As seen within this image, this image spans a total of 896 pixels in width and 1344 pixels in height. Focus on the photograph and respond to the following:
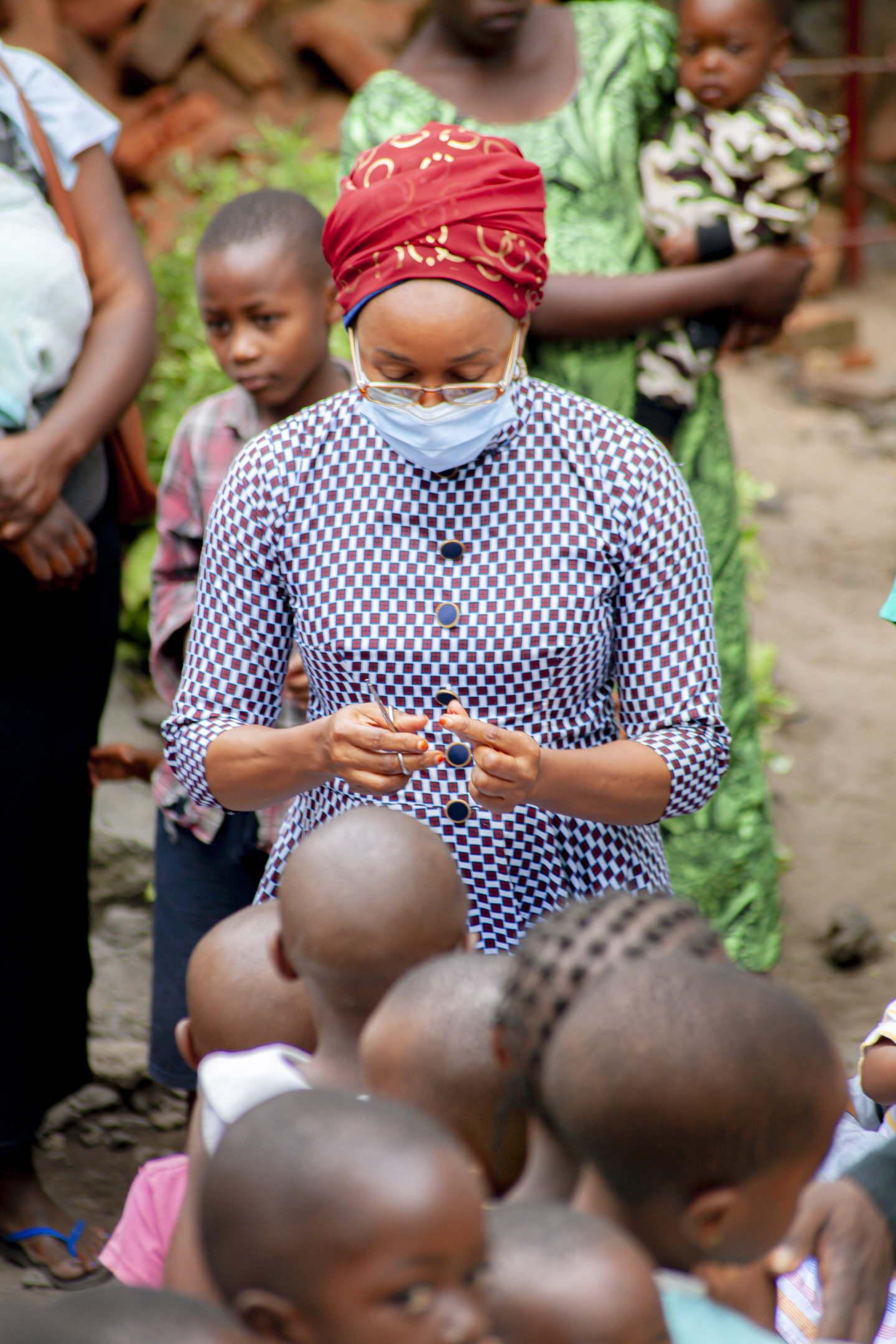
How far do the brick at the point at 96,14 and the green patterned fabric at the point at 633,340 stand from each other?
3.27 m

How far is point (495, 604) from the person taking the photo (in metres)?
2.00

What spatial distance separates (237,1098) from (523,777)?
61cm

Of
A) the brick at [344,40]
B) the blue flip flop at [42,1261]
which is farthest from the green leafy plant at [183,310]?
the blue flip flop at [42,1261]

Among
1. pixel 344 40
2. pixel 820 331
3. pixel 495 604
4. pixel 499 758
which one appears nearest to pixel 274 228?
pixel 495 604

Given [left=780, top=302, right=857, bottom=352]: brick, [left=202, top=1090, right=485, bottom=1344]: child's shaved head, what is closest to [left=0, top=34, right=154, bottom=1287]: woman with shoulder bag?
[left=202, top=1090, right=485, bottom=1344]: child's shaved head

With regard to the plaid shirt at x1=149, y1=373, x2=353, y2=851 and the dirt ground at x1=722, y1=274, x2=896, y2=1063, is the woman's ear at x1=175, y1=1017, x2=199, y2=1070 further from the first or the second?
the dirt ground at x1=722, y1=274, x2=896, y2=1063

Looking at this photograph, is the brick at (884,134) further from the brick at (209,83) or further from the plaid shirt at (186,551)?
the plaid shirt at (186,551)

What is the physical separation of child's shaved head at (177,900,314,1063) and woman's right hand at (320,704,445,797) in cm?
22

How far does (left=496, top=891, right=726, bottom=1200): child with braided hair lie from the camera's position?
1283 mm

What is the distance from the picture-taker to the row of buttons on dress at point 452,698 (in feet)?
6.55

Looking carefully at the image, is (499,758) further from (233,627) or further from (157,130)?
(157,130)

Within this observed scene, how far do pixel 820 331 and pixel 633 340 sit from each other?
573 cm

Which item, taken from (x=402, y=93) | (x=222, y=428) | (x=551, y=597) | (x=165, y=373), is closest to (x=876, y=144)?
(x=165, y=373)

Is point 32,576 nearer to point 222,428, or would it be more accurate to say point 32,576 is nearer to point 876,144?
point 222,428
